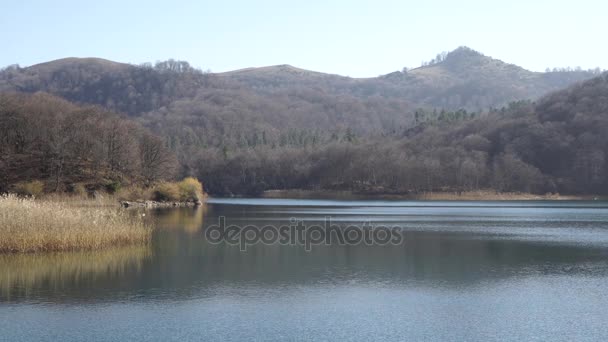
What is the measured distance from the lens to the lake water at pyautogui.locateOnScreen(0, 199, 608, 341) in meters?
16.1

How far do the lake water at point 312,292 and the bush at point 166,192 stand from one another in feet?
143

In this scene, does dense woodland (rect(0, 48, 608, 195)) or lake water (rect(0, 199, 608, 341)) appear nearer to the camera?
lake water (rect(0, 199, 608, 341))

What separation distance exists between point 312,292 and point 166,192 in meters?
59.4

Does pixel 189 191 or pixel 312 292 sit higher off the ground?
pixel 189 191

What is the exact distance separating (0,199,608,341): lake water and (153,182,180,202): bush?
4350 cm

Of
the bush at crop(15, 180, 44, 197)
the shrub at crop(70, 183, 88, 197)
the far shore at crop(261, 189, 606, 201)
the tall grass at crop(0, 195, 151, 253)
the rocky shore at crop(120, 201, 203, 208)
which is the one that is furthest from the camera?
the far shore at crop(261, 189, 606, 201)

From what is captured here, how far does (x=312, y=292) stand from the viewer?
20938 mm

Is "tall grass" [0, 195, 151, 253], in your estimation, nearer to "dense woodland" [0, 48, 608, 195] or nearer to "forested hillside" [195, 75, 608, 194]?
"dense woodland" [0, 48, 608, 195]

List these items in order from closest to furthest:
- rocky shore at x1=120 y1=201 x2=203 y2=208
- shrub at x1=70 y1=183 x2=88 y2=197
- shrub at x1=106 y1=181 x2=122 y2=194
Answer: shrub at x1=70 y1=183 x2=88 y2=197, rocky shore at x1=120 y1=201 x2=203 y2=208, shrub at x1=106 y1=181 x2=122 y2=194

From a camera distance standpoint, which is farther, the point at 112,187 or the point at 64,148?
the point at 112,187

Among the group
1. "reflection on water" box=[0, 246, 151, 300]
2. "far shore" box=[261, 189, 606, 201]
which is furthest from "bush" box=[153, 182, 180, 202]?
"reflection on water" box=[0, 246, 151, 300]

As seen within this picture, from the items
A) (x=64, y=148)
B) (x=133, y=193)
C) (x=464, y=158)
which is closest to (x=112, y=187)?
(x=133, y=193)

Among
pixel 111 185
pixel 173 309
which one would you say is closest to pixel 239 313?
pixel 173 309

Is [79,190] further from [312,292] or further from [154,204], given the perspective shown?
[312,292]
